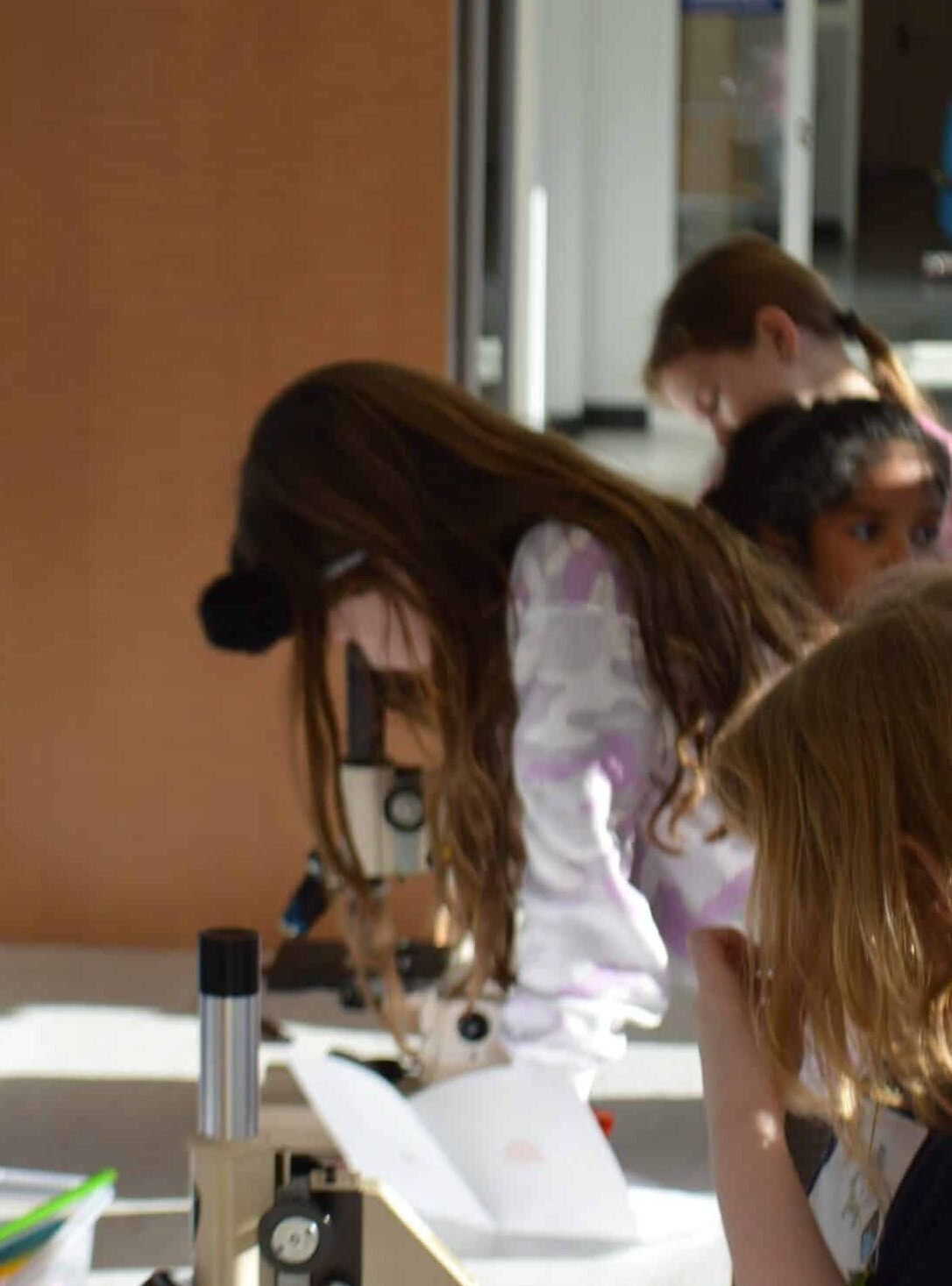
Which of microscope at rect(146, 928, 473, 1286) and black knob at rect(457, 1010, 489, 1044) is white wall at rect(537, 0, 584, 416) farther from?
microscope at rect(146, 928, 473, 1286)

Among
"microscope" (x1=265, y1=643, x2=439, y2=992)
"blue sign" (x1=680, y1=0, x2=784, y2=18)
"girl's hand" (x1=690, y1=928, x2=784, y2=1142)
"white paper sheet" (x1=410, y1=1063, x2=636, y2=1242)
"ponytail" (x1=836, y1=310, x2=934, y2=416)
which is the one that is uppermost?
"blue sign" (x1=680, y1=0, x2=784, y2=18)

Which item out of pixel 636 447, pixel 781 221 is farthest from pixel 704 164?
pixel 636 447

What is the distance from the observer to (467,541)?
2.21m

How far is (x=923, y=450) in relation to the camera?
2.54 m

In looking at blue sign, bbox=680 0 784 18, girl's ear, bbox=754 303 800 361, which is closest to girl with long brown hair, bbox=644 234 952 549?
girl's ear, bbox=754 303 800 361

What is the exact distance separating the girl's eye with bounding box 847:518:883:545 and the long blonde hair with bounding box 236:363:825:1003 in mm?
199

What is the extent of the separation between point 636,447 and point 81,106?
15.2ft

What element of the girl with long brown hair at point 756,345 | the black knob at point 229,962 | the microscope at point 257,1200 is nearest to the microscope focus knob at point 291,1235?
the microscope at point 257,1200

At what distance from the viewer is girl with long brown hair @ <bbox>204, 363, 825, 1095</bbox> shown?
7.10 feet

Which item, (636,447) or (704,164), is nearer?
(636,447)

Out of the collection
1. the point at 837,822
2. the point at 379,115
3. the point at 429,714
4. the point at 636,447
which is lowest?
the point at 636,447

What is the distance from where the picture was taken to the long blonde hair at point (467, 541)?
7.12ft

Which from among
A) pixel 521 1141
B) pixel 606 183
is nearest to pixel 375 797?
pixel 521 1141

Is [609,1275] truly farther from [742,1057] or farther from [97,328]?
[97,328]
